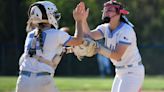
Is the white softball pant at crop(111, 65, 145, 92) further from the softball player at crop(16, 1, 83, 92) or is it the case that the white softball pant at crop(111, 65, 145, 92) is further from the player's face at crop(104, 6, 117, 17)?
the softball player at crop(16, 1, 83, 92)

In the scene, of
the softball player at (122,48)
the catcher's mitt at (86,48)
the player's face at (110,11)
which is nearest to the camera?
the catcher's mitt at (86,48)

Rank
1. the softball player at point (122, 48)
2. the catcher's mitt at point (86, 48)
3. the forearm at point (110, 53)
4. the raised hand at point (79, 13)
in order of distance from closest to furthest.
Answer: the raised hand at point (79, 13) < the catcher's mitt at point (86, 48) < the forearm at point (110, 53) < the softball player at point (122, 48)

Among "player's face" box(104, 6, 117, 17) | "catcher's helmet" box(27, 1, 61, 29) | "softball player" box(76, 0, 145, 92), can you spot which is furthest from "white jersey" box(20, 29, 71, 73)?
"player's face" box(104, 6, 117, 17)

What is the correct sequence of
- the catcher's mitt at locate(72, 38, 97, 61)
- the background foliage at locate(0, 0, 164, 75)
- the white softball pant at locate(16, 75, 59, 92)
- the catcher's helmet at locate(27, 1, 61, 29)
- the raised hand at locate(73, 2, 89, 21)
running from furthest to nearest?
1. the background foliage at locate(0, 0, 164, 75)
2. the catcher's mitt at locate(72, 38, 97, 61)
3. the raised hand at locate(73, 2, 89, 21)
4. the catcher's helmet at locate(27, 1, 61, 29)
5. the white softball pant at locate(16, 75, 59, 92)

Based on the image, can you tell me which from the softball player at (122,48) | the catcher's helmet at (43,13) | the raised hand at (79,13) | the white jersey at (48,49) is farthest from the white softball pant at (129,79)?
the catcher's helmet at (43,13)

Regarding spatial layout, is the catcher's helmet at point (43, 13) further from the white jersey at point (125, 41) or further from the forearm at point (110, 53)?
the white jersey at point (125, 41)

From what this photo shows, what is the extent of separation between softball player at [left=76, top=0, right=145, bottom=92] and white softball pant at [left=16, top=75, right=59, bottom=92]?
5.31ft

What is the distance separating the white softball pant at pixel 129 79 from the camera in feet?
26.4

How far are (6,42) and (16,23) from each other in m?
1.41

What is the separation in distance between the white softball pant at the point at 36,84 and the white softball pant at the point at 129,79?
5.76ft

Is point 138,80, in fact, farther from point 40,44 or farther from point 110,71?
point 110,71

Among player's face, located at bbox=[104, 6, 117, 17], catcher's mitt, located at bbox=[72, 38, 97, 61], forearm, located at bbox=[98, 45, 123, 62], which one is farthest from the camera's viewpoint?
player's face, located at bbox=[104, 6, 117, 17]

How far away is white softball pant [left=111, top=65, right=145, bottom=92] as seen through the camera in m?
8.04

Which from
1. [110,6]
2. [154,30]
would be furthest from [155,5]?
[110,6]
